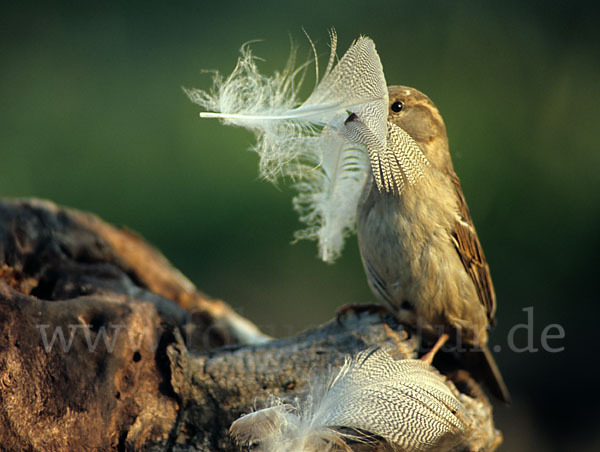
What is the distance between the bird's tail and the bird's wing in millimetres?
178

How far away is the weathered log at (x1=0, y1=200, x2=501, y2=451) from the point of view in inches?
69.2

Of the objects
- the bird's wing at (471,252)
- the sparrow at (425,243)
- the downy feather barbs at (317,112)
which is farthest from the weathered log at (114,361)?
the downy feather barbs at (317,112)

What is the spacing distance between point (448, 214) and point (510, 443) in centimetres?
254

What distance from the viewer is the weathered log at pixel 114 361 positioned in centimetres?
176

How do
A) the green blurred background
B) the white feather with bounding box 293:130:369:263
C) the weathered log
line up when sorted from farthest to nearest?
the green blurred background → the white feather with bounding box 293:130:369:263 → the weathered log

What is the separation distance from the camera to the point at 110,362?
1.87 m

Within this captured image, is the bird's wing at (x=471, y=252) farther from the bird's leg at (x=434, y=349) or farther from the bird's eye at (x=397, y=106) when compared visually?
the bird's eye at (x=397, y=106)

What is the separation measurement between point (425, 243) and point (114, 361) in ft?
3.82

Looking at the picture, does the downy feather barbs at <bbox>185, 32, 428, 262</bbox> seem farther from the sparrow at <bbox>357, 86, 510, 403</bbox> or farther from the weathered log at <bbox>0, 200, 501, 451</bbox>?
the weathered log at <bbox>0, 200, 501, 451</bbox>

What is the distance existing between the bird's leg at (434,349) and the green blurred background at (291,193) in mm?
2177

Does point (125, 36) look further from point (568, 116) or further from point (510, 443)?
point (510, 443)

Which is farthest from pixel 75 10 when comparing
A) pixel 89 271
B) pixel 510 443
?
pixel 510 443

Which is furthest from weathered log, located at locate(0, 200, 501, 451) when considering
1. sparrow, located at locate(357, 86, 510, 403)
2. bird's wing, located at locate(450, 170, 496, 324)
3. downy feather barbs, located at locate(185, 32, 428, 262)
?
downy feather barbs, located at locate(185, 32, 428, 262)

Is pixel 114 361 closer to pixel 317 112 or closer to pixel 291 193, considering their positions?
pixel 317 112
